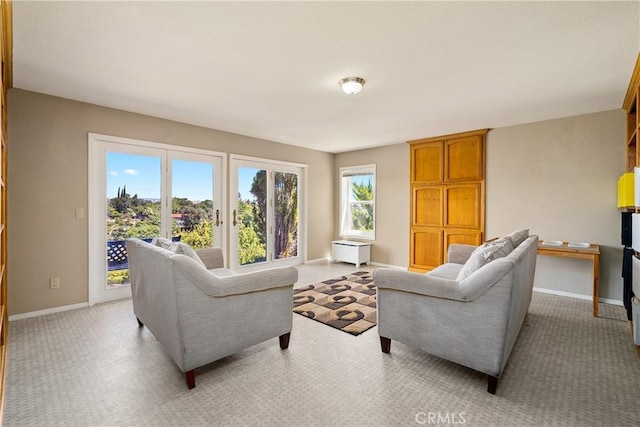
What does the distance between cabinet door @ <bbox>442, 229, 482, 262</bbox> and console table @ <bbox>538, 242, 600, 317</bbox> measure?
1.03 metres

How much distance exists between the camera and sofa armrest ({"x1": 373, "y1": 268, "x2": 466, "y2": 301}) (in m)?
1.97

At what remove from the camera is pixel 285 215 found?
227 inches

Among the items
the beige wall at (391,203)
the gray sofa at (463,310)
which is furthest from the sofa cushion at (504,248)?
the beige wall at (391,203)

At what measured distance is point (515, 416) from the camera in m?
1.70

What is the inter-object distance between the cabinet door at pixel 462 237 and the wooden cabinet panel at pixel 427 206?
9.0 inches


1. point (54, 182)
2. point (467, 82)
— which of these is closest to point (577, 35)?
point (467, 82)

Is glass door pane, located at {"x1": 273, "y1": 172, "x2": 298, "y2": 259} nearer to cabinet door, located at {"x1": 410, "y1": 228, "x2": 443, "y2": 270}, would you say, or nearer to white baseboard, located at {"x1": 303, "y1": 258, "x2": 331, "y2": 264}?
white baseboard, located at {"x1": 303, "y1": 258, "x2": 331, "y2": 264}

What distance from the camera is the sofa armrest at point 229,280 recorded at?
189 centimetres

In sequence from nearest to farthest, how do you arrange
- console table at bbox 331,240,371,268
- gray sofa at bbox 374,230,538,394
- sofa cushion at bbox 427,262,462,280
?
gray sofa at bbox 374,230,538,394 → sofa cushion at bbox 427,262,462,280 → console table at bbox 331,240,371,268

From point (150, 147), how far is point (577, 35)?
445 cm

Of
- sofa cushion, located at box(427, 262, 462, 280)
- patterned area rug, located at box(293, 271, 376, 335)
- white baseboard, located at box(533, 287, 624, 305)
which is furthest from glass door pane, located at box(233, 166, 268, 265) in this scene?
white baseboard, located at box(533, 287, 624, 305)

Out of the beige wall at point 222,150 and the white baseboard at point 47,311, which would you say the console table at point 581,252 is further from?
the white baseboard at point 47,311

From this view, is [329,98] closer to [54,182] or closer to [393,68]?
[393,68]

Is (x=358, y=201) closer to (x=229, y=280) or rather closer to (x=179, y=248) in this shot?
(x=179, y=248)
